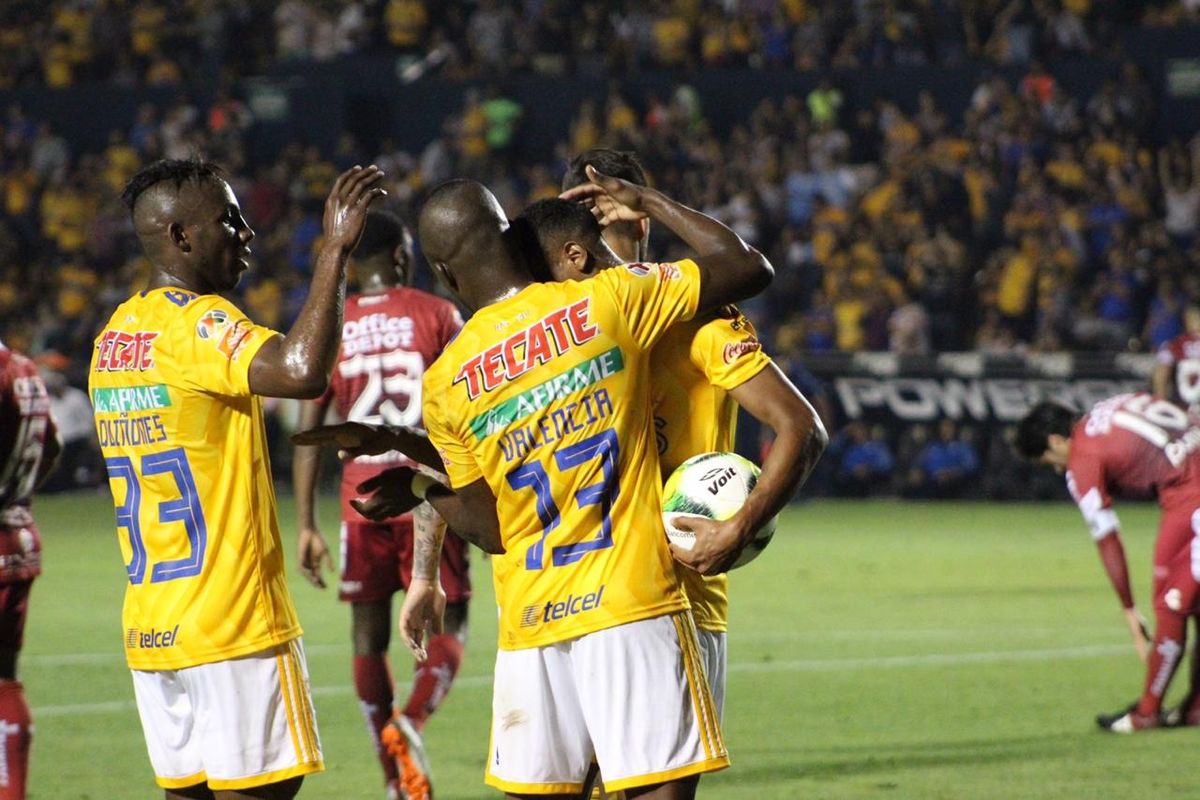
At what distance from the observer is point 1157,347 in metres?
21.0

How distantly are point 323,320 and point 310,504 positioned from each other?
349 cm

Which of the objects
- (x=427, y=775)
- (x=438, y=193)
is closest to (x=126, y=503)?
(x=438, y=193)

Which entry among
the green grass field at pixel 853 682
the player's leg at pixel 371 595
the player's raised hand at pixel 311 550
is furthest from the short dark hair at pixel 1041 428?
the player's raised hand at pixel 311 550

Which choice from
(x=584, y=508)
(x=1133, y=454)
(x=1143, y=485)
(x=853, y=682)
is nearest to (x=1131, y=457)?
(x=1133, y=454)

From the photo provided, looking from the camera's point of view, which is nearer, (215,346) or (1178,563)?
(215,346)

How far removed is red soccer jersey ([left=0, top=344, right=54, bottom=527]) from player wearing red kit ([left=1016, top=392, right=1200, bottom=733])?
16.6 ft

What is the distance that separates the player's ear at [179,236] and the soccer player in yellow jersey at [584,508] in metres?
0.78

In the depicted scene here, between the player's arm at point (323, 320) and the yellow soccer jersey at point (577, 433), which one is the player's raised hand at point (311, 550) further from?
the yellow soccer jersey at point (577, 433)

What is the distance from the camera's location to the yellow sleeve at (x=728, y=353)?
449 cm

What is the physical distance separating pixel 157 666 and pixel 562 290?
1503mm

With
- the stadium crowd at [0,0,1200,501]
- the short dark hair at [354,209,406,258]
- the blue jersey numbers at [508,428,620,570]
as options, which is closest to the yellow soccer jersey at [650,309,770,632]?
the blue jersey numbers at [508,428,620,570]

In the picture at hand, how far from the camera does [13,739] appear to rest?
6.40m

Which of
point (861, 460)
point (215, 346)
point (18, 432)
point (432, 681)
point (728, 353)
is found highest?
point (215, 346)

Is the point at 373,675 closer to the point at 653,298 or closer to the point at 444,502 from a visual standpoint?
the point at 444,502
